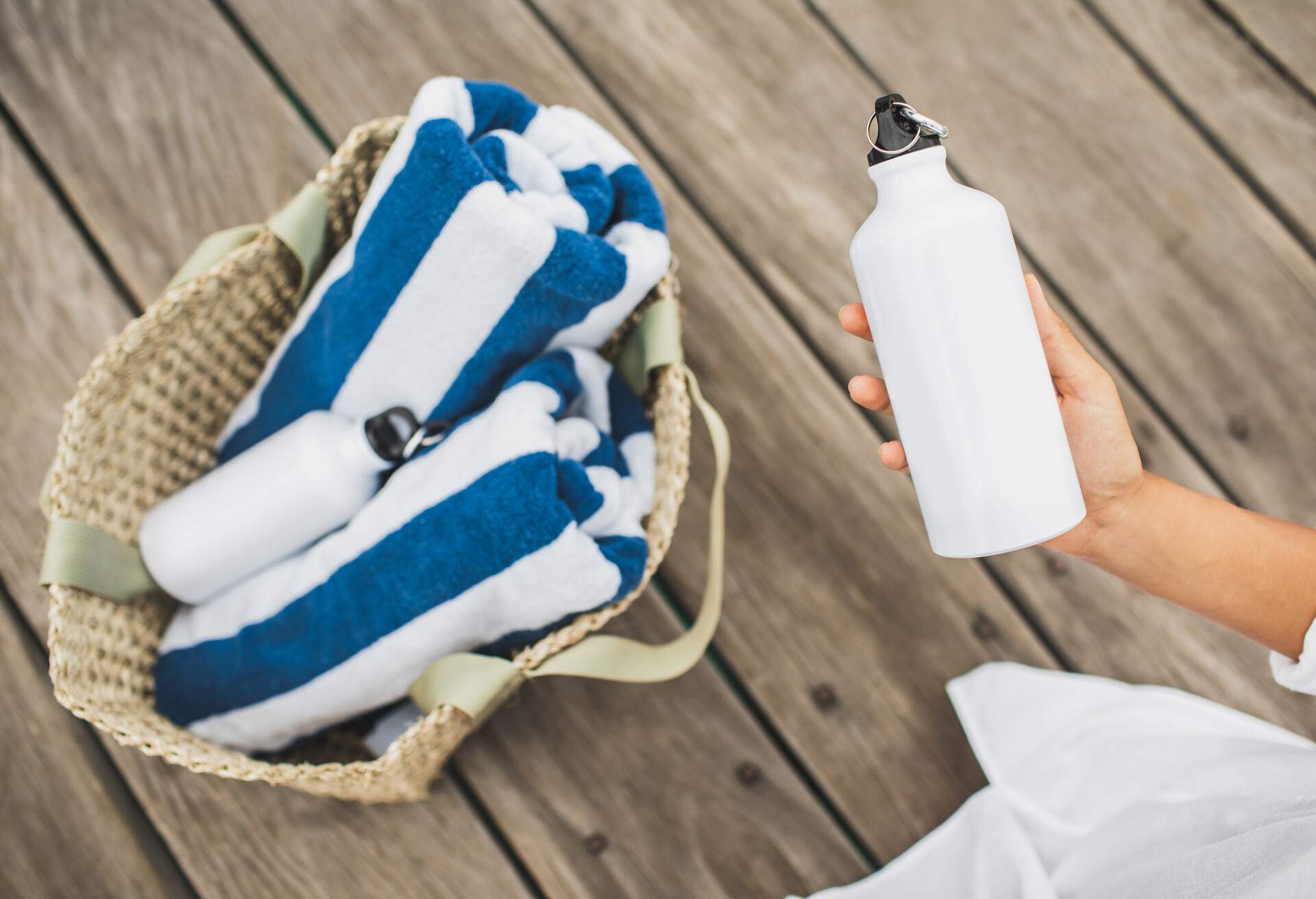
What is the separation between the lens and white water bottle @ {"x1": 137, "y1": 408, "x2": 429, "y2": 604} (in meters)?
0.57

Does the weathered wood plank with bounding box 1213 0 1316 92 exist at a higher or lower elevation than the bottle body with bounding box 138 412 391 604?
lower

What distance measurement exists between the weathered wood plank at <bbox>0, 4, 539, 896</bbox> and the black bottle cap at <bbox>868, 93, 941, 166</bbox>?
53 centimetres

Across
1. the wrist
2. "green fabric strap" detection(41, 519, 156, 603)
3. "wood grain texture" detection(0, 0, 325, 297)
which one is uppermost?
"wood grain texture" detection(0, 0, 325, 297)

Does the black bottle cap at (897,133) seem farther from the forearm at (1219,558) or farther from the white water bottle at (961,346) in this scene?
the forearm at (1219,558)

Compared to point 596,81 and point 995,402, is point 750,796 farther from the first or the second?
point 596,81

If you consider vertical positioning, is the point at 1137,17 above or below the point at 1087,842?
above

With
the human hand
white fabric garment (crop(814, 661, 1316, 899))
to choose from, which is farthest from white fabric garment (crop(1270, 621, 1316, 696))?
the human hand

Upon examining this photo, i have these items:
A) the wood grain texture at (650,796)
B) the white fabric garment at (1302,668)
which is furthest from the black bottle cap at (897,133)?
the wood grain texture at (650,796)

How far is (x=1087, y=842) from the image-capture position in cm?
56

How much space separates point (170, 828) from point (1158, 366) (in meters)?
0.86

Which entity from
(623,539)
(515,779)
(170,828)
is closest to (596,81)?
(623,539)

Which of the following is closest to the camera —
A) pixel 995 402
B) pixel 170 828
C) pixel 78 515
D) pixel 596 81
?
pixel 995 402

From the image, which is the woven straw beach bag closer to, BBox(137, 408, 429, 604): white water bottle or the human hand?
BBox(137, 408, 429, 604): white water bottle

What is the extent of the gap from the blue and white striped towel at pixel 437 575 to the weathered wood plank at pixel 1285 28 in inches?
26.4
